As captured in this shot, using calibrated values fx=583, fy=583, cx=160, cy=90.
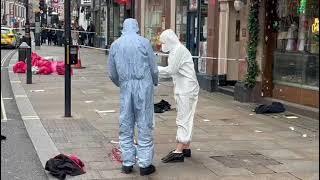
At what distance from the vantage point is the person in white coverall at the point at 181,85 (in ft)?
23.1

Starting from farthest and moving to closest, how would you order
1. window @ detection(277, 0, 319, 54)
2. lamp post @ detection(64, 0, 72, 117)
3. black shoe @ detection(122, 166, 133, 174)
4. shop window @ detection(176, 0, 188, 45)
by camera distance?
shop window @ detection(176, 0, 188, 45) < window @ detection(277, 0, 319, 54) < lamp post @ detection(64, 0, 72, 117) < black shoe @ detection(122, 166, 133, 174)

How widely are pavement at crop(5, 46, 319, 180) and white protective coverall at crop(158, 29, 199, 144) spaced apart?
44 cm

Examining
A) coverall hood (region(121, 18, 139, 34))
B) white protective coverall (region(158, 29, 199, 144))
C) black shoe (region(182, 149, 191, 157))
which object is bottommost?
black shoe (region(182, 149, 191, 157))

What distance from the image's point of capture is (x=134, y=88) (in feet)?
20.8

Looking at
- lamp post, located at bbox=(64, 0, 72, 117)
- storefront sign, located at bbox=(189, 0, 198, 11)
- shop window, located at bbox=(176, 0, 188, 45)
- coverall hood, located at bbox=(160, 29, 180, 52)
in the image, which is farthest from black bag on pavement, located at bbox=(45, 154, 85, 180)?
shop window, located at bbox=(176, 0, 188, 45)

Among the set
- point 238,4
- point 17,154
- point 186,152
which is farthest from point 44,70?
point 186,152

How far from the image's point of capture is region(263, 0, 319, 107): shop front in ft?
36.8

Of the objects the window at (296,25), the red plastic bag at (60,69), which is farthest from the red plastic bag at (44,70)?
the window at (296,25)

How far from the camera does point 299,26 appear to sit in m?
11.9

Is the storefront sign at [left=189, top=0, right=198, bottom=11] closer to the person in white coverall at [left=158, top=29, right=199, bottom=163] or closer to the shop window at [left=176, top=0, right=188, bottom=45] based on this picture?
the shop window at [left=176, top=0, right=188, bottom=45]

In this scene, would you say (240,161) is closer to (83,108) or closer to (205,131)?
(205,131)

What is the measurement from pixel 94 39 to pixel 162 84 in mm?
22832

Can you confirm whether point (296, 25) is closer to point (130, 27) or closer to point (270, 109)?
point (270, 109)

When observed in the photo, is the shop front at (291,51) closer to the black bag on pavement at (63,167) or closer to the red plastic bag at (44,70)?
the black bag on pavement at (63,167)
